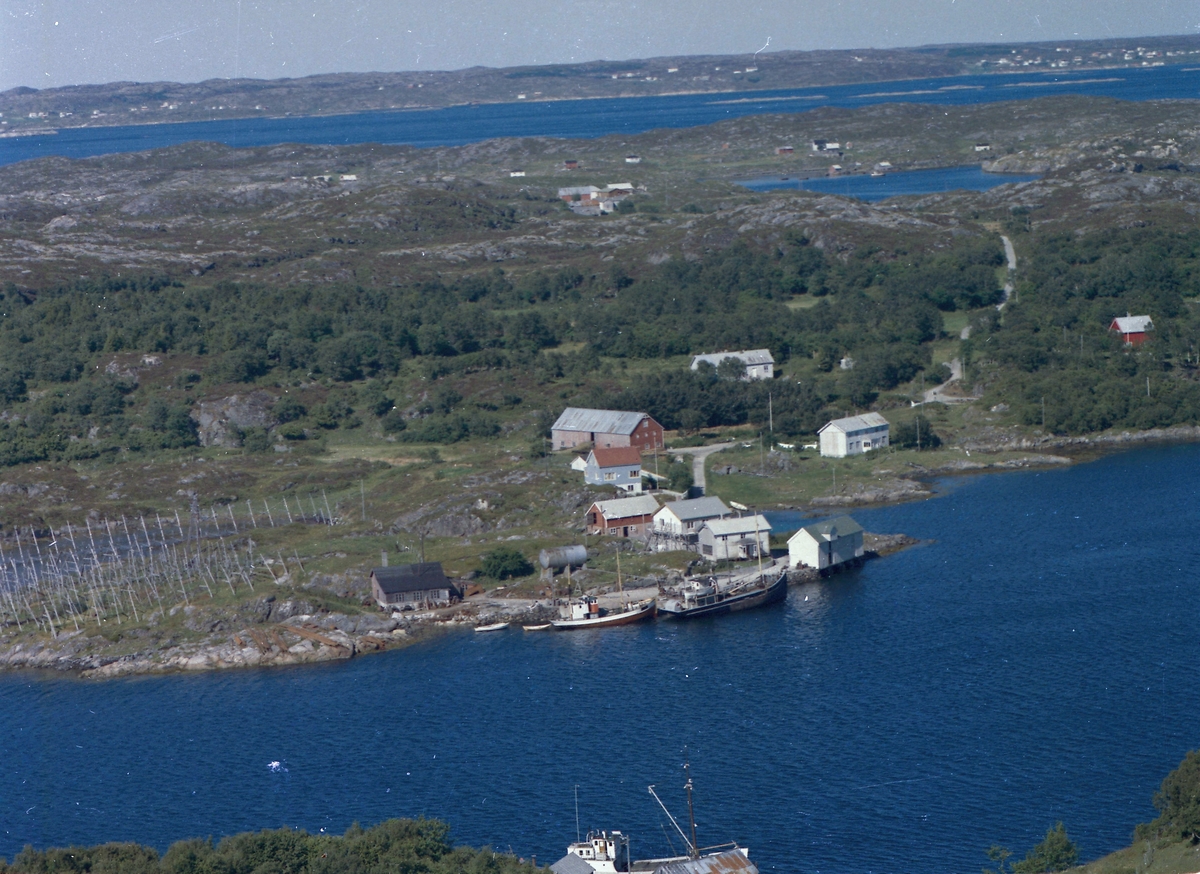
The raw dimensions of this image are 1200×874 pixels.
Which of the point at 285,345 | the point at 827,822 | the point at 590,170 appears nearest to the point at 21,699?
the point at 827,822

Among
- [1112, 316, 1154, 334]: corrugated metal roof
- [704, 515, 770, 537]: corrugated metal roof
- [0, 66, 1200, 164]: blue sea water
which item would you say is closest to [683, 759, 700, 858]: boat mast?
[704, 515, 770, 537]: corrugated metal roof

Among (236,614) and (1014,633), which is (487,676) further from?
(1014,633)

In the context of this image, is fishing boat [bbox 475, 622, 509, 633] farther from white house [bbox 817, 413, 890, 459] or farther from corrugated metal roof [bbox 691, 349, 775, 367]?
corrugated metal roof [bbox 691, 349, 775, 367]

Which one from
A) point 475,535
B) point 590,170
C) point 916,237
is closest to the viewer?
point 475,535

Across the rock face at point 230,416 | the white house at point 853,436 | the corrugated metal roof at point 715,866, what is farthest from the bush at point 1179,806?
the rock face at point 230,416

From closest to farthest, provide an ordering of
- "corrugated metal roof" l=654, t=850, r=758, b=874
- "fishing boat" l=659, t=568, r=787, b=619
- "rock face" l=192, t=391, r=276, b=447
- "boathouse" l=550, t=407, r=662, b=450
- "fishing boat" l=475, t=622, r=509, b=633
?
"corrugated metal roof" l=654, t=850, r=758, b=874 → "fishing boat" l=475, t=622, r=509, b=633 → "fishing boat" l=659, t=568, r=787, b=619 → "boathouse" l=550, t=407, r=662, b=450 → "rock face" l=192, t=391, r=276, b=447
